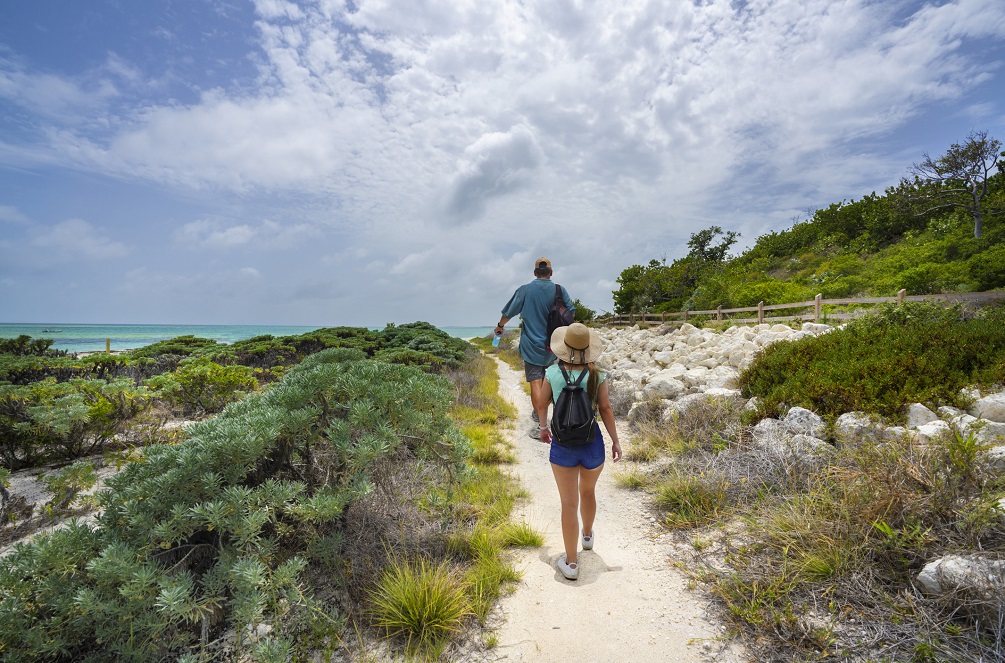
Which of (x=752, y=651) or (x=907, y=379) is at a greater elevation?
(x=907, y=379)

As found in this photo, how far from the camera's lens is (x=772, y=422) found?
14.7ft

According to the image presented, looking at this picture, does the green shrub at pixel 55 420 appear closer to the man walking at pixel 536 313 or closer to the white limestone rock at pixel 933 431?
the man walking at pixel 536 313

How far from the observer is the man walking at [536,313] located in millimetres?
5441

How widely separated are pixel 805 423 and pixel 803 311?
15.8m

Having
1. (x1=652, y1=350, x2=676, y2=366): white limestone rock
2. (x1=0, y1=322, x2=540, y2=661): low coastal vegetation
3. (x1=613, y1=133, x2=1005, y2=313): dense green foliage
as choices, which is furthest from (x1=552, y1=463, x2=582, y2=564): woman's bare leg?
(x1=613, y1=133, x2=1005, y2=313): dense green foliage

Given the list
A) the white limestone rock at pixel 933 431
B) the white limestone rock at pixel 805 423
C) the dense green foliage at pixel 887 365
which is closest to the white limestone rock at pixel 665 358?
the dense green foliage at pixel 887 365

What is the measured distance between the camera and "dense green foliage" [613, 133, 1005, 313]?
60.1 feet

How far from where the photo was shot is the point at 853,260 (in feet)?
91.7

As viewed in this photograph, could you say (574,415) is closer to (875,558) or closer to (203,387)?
(875,558)

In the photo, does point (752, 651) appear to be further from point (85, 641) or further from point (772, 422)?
point (85, 641)

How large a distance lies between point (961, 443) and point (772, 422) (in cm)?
187

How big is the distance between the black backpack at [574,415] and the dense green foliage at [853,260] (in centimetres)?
2063

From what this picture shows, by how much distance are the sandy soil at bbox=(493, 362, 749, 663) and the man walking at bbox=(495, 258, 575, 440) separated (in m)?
2.00

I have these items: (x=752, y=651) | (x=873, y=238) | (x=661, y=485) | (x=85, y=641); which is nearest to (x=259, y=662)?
(x=85, y=641)
